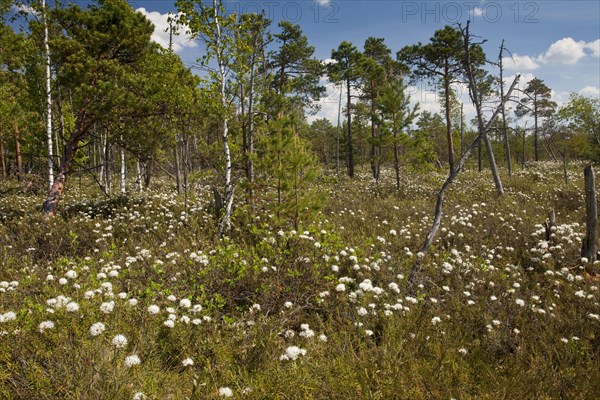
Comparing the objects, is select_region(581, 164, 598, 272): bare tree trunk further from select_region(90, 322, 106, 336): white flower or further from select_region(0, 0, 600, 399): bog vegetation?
select_region(90, 322, 106, 336): white flower

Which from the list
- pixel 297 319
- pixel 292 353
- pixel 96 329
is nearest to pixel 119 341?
pixel 96 329

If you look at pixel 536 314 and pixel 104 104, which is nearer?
pixel 536 314

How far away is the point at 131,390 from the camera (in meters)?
2.95

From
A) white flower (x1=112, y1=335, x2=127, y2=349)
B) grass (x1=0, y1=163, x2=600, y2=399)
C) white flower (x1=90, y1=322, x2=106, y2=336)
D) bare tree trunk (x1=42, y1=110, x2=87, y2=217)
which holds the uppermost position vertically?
bare tree trunk (x1=42, y1=110, x2=87, y2=217)

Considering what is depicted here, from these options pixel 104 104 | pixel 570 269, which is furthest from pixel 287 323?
pixel 104 104

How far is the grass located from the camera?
3.27 meters

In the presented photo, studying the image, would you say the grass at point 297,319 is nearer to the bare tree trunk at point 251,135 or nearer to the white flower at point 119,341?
the white flower at point 119,341

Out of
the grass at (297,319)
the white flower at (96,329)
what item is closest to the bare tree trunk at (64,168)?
the grass at (297,319)

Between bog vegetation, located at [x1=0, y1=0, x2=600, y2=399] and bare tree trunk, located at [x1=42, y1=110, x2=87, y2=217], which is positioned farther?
bare tree trunk, located at [x1=42, y1=110, x2=87, y2=217]

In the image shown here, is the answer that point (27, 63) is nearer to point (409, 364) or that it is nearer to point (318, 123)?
point (409, 364)

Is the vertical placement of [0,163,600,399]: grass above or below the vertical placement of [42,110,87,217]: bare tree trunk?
below

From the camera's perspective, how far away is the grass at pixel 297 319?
3270 mm

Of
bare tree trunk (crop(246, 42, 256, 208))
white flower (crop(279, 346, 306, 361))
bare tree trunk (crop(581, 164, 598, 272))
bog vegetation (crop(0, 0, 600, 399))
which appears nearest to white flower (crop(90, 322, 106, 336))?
bog vegetation (crop(0, 0, 600, 399))

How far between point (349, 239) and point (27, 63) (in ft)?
41.5
